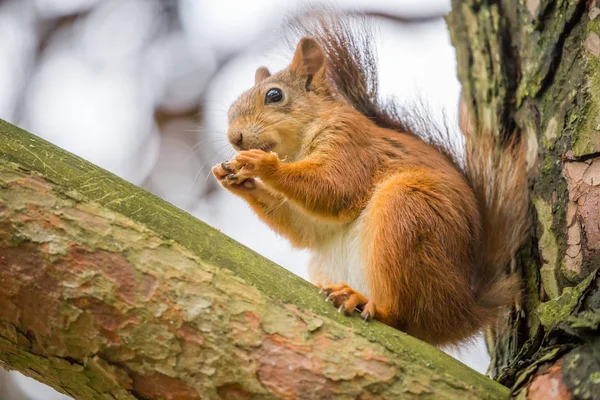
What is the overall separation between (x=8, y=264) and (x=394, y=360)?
80 centimetres

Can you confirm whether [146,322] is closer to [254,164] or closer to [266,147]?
[254,164]

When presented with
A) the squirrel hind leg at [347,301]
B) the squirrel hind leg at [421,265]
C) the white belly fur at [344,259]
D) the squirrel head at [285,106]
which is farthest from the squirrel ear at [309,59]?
the squirrel hind leg at [347,301]

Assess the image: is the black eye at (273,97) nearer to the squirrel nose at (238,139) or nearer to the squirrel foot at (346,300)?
the squirrel nose at (238,139)

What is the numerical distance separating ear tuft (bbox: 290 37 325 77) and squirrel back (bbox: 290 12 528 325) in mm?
33

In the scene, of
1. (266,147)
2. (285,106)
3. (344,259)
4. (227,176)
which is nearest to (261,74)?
(285,106)

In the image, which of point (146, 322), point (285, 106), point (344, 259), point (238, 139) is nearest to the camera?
point (146, 322)

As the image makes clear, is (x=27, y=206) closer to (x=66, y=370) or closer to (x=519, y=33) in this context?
(x=66, y=370)

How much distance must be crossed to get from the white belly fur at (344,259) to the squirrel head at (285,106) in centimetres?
40

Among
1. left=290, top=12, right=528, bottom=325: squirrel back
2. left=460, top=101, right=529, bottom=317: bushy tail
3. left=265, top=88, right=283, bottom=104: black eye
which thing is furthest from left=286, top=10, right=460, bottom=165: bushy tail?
left=460, top=101, right=529, bottom=317: bushy tail

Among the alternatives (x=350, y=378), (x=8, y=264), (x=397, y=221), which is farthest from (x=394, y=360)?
(x=8, y=264)

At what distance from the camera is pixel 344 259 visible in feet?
7.59

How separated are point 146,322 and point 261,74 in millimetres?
1885

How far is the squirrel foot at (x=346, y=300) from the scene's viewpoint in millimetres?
1576

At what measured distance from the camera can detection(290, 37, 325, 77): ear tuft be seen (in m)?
2.80
